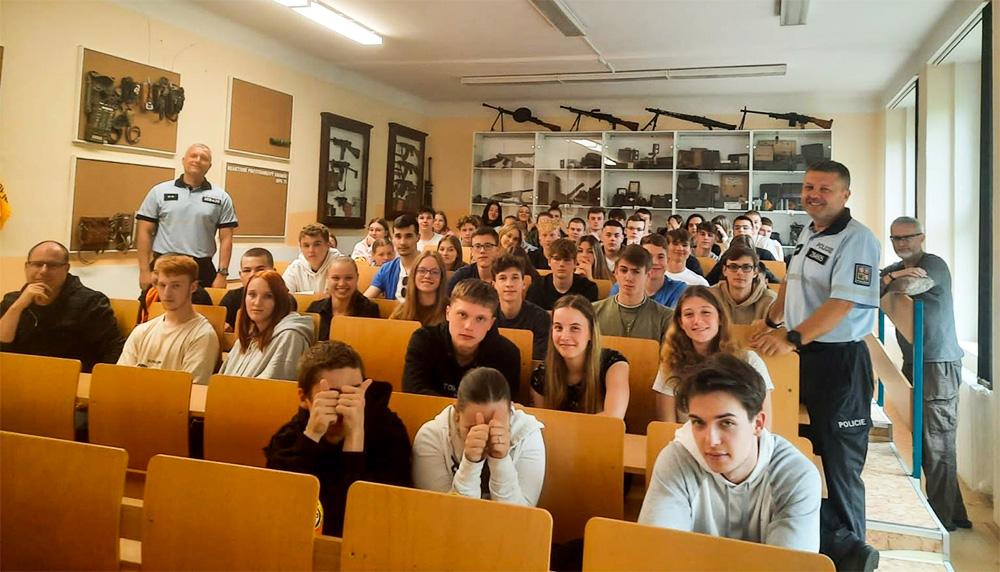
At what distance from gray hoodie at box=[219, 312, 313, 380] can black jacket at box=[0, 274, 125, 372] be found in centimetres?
90

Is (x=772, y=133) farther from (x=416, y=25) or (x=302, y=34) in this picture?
(x=302, y=34)

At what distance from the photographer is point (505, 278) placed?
331 cm

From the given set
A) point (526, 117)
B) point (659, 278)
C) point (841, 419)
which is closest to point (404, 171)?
point (526, 117)

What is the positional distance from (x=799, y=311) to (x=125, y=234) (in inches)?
186

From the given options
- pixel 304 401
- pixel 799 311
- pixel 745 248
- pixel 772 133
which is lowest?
pixel 304 401

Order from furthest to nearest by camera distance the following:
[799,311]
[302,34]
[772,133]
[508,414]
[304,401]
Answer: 1. [772,133]
2. [302,34]
3. [799,311]
4. [304,401]
5. [508,414]

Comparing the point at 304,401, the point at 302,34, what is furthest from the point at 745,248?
the point at 302,34

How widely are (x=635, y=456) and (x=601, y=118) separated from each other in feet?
24.6

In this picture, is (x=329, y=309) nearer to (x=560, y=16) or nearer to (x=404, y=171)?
(x=560, y=16)

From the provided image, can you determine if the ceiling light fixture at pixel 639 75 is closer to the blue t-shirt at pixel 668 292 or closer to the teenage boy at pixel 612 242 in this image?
the teenage boy at pixel 612 242

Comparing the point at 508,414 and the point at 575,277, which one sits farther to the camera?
the point at 575,277

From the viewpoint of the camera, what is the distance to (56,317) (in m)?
3.21

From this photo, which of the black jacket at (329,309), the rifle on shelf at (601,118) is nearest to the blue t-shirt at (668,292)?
the black jacket at (329,309)

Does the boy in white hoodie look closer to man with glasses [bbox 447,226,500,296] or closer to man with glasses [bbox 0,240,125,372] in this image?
man with glasses [bbox 447,226,500,296]
